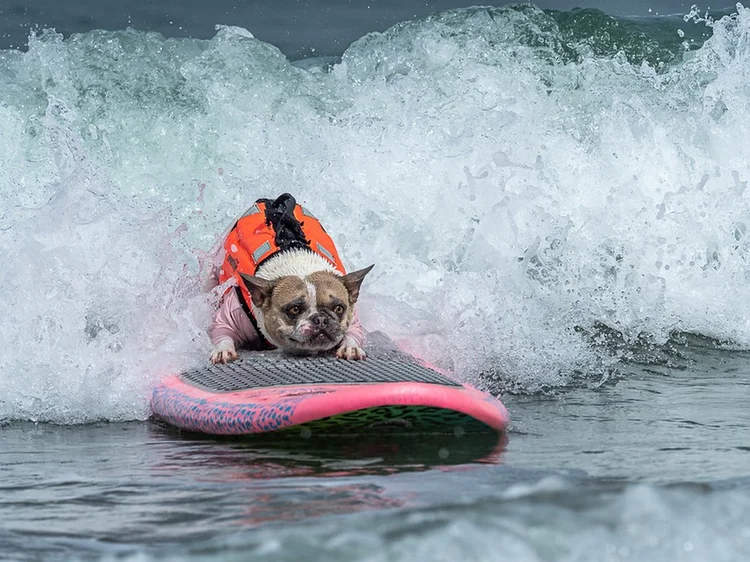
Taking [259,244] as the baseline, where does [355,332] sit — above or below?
below

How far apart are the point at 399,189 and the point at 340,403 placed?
6.23 m

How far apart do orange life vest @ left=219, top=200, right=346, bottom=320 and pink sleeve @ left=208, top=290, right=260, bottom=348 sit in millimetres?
55

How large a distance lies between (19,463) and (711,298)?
7567 mm

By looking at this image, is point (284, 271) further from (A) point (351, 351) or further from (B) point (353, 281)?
(A) point (351, 351)

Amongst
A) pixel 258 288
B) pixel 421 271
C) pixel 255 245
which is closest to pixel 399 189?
pixel 421 271

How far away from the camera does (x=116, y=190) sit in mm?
9359

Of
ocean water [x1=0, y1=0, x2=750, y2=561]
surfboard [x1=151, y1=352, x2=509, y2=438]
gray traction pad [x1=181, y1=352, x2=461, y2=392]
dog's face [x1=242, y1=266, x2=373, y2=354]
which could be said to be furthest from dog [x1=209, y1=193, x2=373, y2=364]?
surfboard [x1=151, y1=352, x2=509, y2=438]

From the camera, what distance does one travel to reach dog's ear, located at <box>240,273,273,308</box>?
762 cm

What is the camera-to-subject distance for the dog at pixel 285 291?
7.45 meters

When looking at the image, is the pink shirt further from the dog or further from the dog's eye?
the dog's eye

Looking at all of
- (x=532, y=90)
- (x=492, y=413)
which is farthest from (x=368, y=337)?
(x=532, y=90)

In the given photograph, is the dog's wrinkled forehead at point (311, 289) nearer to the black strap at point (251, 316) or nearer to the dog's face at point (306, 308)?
the dog's face at point (306, 308)

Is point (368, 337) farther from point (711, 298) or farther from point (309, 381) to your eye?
point (711, 298)

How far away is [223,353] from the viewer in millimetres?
7637
